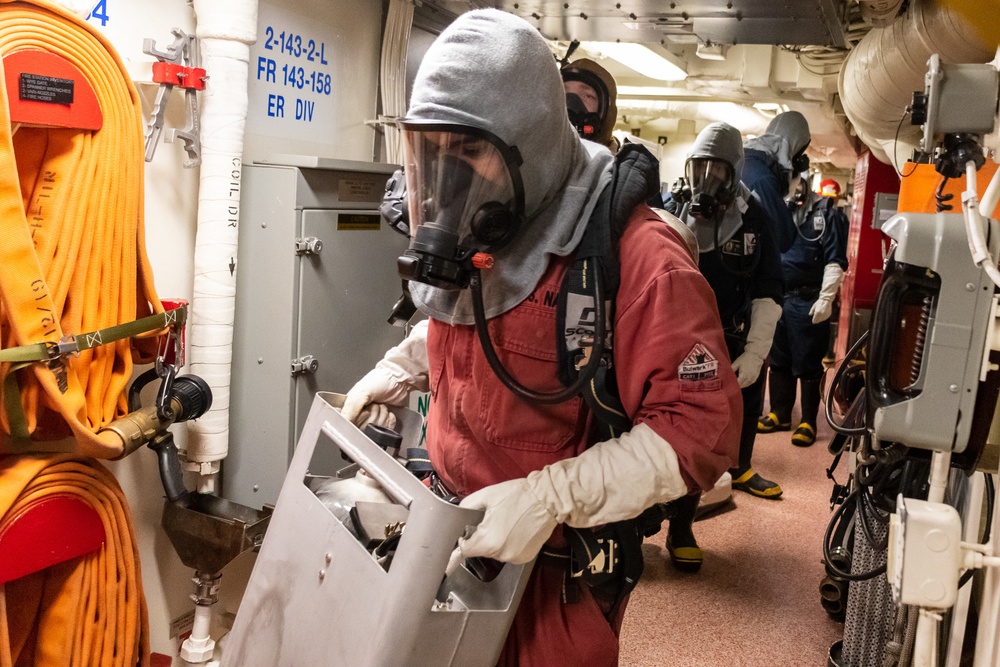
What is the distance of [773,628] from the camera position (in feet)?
10.6

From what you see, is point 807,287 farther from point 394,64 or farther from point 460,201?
point 460,201

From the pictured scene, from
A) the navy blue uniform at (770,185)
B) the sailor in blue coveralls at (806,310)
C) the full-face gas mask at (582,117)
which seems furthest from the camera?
the sailor in blue coveralls at (806,310)

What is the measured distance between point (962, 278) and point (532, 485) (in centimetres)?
75

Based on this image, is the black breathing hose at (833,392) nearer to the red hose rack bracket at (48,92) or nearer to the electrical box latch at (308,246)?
the electrical box latch at (308,246)

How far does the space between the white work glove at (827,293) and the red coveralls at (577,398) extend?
14.2 ft

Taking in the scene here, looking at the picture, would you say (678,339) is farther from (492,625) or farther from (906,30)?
(906,30)

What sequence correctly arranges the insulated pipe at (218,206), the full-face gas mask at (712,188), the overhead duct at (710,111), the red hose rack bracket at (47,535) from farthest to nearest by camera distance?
the overhead duct at (710,111)
the full-face gas mask at (712,188)
the insulated pipe at (218,206)
the red hose rack bracket at (47,535)

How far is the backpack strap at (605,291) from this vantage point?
1498mm

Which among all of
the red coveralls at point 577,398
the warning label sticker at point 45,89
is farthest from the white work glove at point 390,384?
the warning label sticker at point 45,89

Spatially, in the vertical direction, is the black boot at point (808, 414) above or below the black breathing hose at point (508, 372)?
below

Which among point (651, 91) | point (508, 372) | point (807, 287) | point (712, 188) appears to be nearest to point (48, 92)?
point (508, 372)

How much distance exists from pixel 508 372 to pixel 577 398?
0.48 feet

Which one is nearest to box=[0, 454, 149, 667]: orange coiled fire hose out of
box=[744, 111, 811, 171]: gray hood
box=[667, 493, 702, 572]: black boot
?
box=[667, 493, 702, 572]: black boot

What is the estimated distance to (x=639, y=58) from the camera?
591cm
